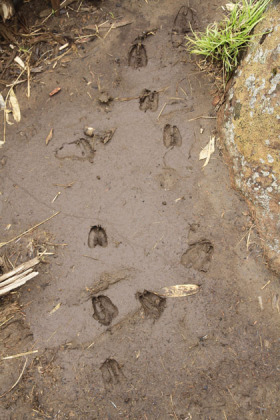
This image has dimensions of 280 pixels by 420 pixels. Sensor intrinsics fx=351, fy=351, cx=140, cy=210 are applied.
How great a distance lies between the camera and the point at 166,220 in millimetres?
2518

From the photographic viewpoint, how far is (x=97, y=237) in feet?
8.36

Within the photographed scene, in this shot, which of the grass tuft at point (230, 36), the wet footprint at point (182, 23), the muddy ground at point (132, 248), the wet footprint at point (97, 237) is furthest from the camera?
the wet footprint at point (182, 23)

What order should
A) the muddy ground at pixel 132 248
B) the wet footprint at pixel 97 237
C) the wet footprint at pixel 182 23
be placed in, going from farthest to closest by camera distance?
the wet footprint at pixel 182 23 < the wet footprint at pixel 97 237 < the muddy ground at pixel 132 248

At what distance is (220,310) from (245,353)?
0.33m

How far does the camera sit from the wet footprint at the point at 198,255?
2.48 meters

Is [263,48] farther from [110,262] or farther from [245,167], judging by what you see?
[110,262]

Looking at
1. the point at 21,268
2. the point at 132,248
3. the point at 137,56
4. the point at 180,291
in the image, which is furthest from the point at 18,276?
the point at 137,56

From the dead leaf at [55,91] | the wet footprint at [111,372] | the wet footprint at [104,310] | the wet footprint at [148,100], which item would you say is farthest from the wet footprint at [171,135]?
the wet footprint at [111,372]

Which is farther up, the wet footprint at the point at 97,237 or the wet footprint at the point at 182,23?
the wet footprint at the point at 182,23

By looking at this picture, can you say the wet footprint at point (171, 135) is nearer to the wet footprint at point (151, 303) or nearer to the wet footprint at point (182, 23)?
the wet footprint at point (182, 23)

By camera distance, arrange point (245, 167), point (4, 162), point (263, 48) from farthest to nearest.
A: 1. point (4, 162)
2. point (245, 167)
3. point (263, 48)

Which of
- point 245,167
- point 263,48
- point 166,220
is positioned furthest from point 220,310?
point 263,48

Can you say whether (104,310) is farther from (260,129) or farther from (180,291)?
(260,129)

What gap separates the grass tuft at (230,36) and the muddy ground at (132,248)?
12cm
